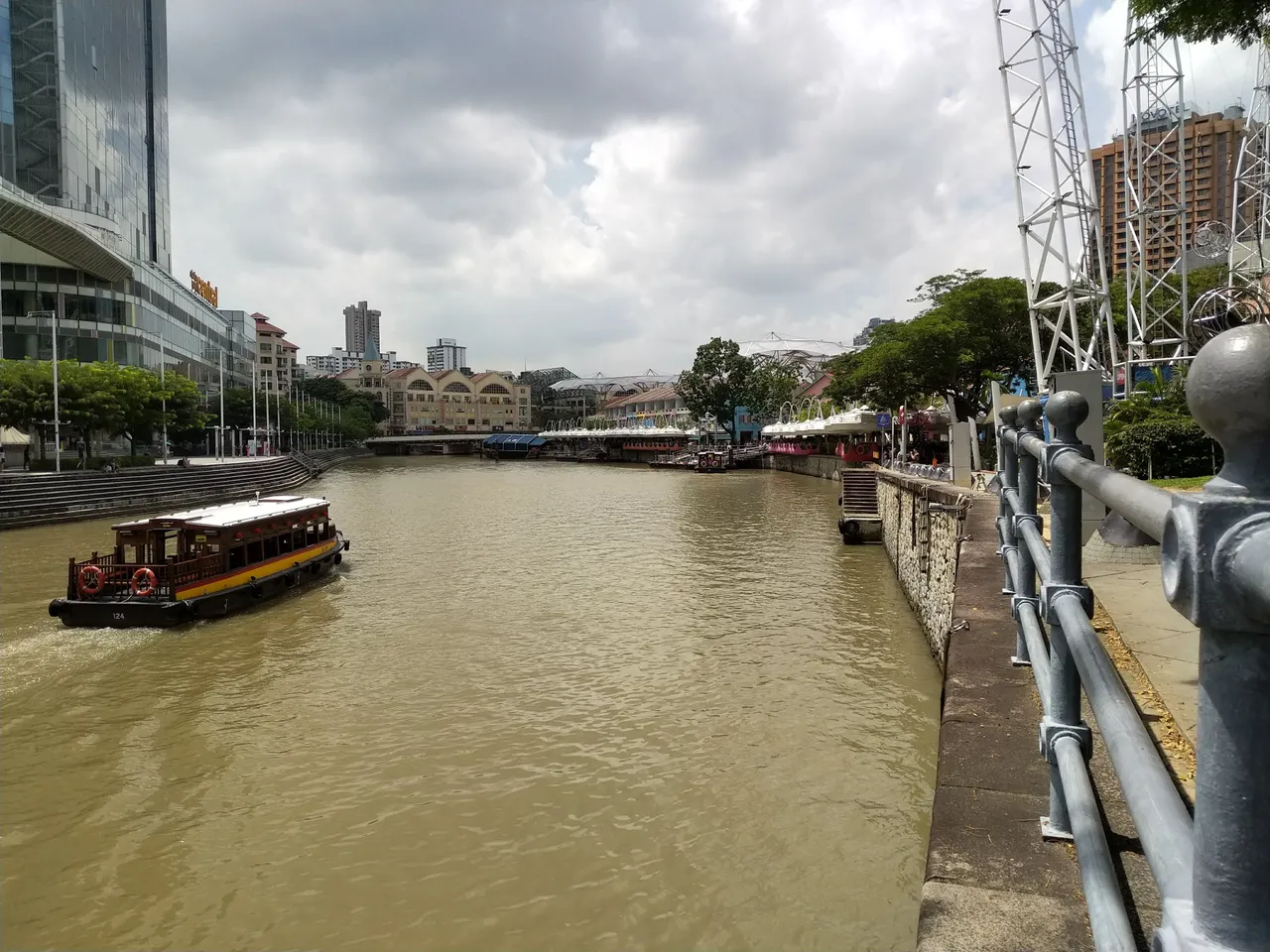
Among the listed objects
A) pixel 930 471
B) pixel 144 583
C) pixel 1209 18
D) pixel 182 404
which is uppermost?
pixel 1209 18

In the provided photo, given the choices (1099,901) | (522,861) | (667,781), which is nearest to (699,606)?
(667,781)

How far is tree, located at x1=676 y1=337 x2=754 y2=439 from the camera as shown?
68188mm

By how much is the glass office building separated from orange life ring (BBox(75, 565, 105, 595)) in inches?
1216

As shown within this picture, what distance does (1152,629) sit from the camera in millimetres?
5809

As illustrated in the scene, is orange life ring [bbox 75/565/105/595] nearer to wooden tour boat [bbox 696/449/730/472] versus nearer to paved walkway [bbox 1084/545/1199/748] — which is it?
paved walkway [bbox 1084/545/1199/748]

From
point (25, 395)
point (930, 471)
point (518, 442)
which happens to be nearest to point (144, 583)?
point (930, 471)

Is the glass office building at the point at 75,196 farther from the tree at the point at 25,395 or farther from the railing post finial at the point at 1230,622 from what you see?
the railing post finial at the point at 1230,622

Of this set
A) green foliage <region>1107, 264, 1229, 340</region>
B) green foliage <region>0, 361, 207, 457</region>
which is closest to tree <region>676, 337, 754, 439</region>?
green foliage <region>1107, 264, 1229, 340</region>

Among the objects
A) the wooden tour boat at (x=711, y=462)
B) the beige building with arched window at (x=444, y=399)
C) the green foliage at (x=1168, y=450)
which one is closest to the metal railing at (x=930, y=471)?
the green foliage at (x=1168, y=450)

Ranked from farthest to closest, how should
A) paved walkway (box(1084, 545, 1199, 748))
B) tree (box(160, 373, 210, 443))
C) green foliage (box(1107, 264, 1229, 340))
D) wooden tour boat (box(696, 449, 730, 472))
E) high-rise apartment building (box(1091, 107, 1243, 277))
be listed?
wooden tour boat (box(696, 449, 730, 472))
high-rise apartment building (box(1091, 107, 1243, 277))
green foliage (box(1107, 264, 1229, 340))
tree (box(160, 373, 210, 443))
paved walkway (box(1084, 545, 1199, 748))

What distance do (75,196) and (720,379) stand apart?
45.1 metres

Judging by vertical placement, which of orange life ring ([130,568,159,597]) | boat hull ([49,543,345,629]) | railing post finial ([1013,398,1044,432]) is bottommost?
boat hull ([49,543,345,629])

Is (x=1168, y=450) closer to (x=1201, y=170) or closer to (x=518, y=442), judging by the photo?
(x=1201, y=170)

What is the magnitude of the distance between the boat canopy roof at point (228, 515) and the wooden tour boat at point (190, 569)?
2 centimetres
